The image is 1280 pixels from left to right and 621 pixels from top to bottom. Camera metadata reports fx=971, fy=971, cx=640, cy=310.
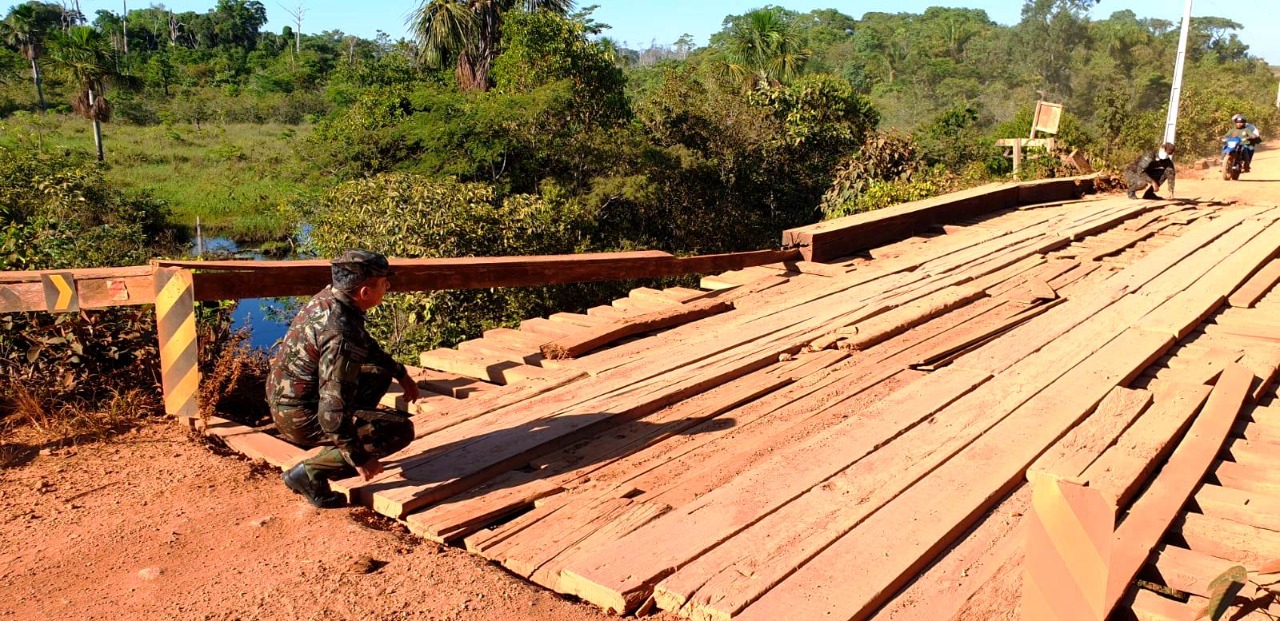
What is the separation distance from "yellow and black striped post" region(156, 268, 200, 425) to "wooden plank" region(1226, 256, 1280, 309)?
633cm

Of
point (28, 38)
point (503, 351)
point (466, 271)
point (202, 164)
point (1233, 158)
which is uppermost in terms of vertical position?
point (28, 38)

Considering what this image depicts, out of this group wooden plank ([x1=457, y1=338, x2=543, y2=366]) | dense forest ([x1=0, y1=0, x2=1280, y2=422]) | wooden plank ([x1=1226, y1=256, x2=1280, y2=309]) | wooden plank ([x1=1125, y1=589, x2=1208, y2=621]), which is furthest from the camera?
dense forest ([x1=0, y1=0, x2=1280, y2=422])

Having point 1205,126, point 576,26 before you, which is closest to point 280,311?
point 576,26

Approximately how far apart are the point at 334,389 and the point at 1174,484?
3.02 metres

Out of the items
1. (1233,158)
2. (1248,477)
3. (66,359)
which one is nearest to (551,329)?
(66,359)

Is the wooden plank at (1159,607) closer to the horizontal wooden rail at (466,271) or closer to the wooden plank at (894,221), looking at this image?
the horizontal wooden rail at (466,271)

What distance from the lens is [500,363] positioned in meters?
5.25

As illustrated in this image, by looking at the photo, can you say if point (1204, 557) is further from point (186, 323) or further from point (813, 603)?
point (186, 323)

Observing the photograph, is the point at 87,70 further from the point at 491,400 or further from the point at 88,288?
the point at 491,400

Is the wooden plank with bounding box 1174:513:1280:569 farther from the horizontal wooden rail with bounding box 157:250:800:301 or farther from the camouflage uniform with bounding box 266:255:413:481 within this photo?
the horizontal wooden rail with bounding box 157:250:800:301

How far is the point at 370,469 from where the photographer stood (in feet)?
11.8

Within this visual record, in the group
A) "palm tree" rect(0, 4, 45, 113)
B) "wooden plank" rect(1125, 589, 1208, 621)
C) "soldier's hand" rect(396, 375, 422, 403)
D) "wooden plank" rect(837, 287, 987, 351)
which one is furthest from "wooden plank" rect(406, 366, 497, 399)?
"palm tree" rect(0, 4, 45, 113)

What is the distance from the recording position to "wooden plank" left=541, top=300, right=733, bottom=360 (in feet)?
17.6

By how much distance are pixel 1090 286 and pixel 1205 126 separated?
27.3 m
